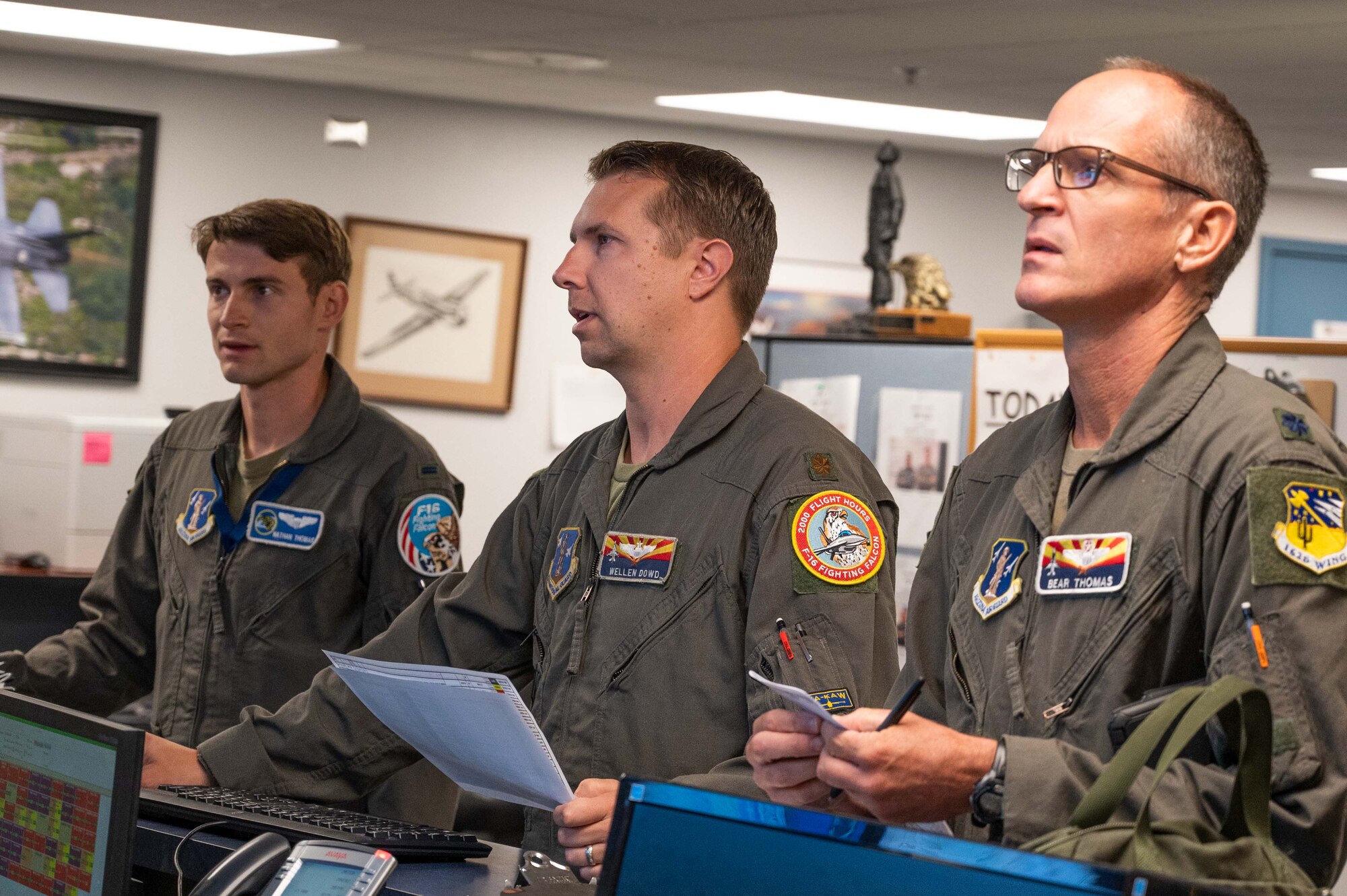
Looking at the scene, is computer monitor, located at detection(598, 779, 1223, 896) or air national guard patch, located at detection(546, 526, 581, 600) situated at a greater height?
air national guard patch, located at detection(546, 526, 581, 600)

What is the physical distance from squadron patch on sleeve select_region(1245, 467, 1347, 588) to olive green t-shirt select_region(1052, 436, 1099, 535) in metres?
0.22

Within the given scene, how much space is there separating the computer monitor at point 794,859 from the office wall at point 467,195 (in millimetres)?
5583

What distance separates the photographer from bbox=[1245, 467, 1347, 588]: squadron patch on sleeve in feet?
4.26

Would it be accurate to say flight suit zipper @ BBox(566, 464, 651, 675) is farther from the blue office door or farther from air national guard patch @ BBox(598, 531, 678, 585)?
the blue office door

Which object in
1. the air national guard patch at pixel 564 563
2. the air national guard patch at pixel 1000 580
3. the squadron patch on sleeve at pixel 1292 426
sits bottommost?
the air national guard patch at pixel 564 563

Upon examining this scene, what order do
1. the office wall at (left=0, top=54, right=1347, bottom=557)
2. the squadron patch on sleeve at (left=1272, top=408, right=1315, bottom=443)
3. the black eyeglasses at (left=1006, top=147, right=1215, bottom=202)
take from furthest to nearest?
the office wall at (left=0, top=54, right=1347, bottom=557) < the black eyeglasses at (left=1006, top=147, right=1215, bottom=202) < the squadron patch on sleeve at (left=1272, top=408, right=1315, bottom=443)

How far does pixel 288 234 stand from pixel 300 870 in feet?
5.54

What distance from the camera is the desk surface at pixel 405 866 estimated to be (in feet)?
5.66

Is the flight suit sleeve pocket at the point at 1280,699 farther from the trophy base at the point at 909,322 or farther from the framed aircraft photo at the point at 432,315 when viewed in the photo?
the framed aircraft photo at the point at 432,315

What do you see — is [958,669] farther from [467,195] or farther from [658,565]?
[467,195]

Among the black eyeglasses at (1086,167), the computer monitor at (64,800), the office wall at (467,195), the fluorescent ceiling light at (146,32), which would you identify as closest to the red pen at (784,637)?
the black eyeglasses at (1086,167)

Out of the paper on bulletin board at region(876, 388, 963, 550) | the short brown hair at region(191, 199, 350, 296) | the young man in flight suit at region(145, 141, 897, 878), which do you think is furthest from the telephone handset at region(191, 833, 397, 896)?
the paper on bulletin board at region(876, 388, 963, 550)

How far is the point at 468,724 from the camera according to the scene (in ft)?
5.66

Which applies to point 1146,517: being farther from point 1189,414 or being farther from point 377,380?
point 377,380
